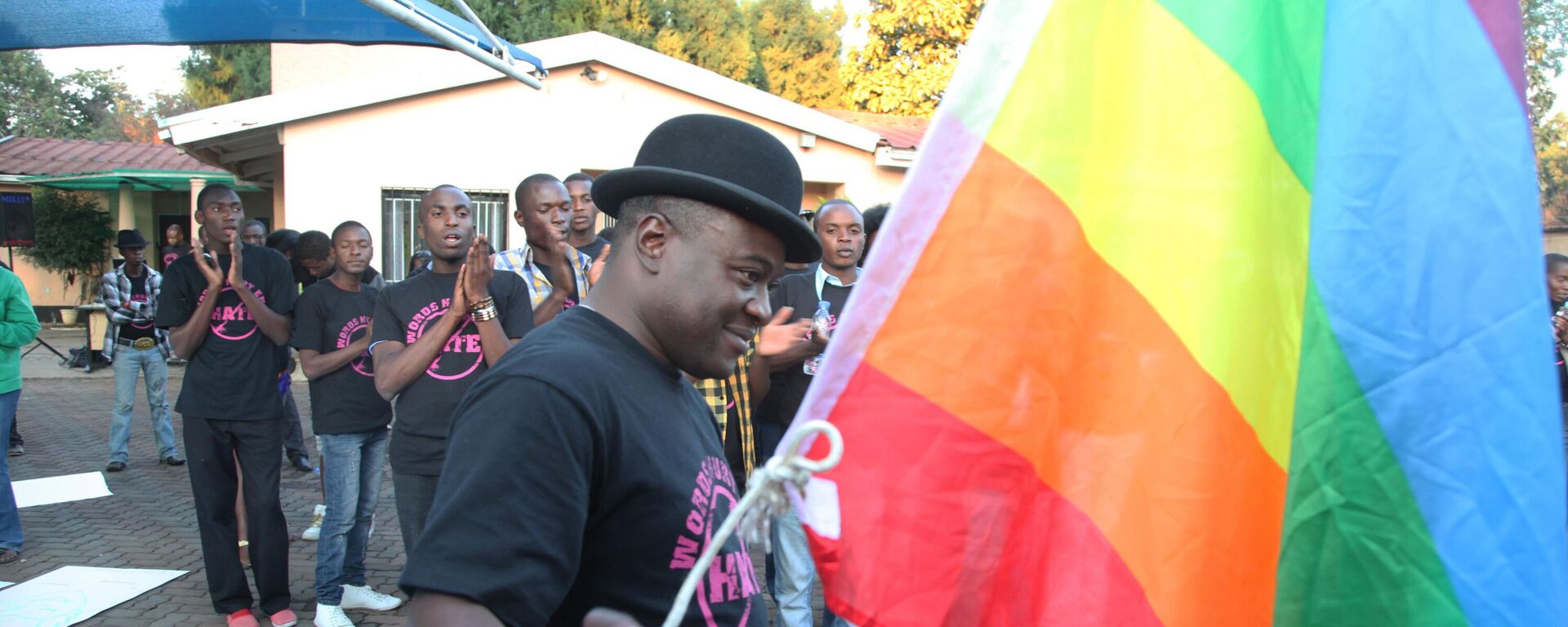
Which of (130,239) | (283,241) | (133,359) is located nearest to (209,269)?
(283,241)

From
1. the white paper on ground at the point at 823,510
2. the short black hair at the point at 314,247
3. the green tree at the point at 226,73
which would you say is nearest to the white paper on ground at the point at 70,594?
the short black hair at the point at 314,247

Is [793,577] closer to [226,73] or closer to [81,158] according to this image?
[81,158]

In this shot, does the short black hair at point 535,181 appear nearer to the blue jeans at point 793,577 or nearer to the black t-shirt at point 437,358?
the black t-shirt at point 437,358

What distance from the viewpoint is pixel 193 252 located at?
5180mm

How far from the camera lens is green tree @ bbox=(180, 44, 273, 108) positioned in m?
33.5

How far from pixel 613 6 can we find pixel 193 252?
1026 inches

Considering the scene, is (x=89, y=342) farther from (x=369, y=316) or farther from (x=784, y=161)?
(x=784, y=161)

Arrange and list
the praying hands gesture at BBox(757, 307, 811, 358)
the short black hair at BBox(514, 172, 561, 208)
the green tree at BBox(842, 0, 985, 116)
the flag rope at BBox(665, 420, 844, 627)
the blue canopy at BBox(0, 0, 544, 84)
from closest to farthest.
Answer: the flag rope at BBox(665, 420, 844, 627)
the praying hands gesture at BBox(757, 307, 811, 358)
the blue canopy at BBox(0, 0, 544, 84)
the short black hair at BBox(514, 172, 561, 208)
the green tree at BBox(842, 0, 985, 116)

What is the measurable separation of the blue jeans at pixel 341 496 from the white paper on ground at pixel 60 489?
408cm

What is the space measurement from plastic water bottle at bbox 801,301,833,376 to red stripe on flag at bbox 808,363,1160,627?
8.98 ft

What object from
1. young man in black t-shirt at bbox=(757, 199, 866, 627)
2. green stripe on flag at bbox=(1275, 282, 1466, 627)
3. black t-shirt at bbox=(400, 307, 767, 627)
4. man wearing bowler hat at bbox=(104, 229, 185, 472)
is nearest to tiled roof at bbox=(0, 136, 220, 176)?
man wearing bowler hat at bbox=(104, 229, 185, 472)

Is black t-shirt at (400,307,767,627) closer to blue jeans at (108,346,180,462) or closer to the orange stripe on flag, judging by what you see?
the orange stripe on flag

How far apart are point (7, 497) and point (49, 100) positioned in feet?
159

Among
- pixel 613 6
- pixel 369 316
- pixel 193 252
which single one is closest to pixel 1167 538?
pixel 369 316
